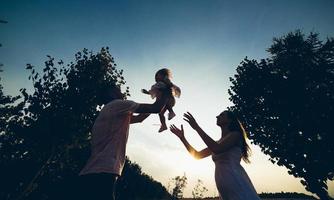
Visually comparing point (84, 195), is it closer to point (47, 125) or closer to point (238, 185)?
point (238, 185)

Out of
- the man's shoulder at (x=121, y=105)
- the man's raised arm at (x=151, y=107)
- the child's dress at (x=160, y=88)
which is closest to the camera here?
the man's shoulder at (x=121, y=105)

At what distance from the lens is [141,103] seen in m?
3.78

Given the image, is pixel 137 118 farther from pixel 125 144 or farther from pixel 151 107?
pixel 125 144

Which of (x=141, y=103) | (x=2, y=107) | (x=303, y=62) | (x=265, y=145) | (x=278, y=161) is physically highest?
(x=2, y=107)

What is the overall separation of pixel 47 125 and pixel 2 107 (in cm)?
1375

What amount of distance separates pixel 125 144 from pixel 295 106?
1889cm

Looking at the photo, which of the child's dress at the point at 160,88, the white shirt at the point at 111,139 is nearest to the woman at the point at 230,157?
the child's dress at the point at 160,88

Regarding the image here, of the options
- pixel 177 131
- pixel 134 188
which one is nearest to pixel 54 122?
→ pixel 177 131

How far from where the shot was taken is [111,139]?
341 cm

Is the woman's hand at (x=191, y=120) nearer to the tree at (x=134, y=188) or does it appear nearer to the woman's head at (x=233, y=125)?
the woman's head at (x=233, y=125)

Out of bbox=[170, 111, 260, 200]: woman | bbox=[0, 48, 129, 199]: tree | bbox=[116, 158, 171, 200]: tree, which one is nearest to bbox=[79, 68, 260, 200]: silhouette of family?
bbox=[170, 111, 260, 200]: woman

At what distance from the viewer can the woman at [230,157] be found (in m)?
4.24

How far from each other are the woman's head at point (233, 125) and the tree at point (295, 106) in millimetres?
15717

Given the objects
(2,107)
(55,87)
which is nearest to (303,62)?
(55,87)
